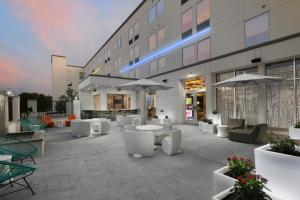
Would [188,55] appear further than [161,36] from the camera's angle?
No

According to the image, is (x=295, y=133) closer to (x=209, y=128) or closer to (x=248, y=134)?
(x=248, y=134)

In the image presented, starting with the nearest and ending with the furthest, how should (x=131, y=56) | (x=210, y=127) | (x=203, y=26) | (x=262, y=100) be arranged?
(x=262, y=100) → (x=210, y=127) → (x=203, y=26) → (x=131, y=56)

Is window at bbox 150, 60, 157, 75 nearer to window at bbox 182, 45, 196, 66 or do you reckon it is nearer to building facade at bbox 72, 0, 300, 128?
building facade at bbox 72, 0, 300, 128

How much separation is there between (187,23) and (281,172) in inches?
476

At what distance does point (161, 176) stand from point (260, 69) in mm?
7680

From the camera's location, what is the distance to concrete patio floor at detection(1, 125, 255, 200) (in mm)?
2969

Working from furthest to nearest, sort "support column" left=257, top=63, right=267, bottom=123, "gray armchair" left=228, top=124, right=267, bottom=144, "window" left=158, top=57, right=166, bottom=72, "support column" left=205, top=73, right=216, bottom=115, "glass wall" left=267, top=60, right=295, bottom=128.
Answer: "window" left=158, top=57, right=166, bottom=72 → "support column" left=205, top=73, right=216, bottom=115 → "support column" left=257, top=63, right=267, bottom=123 → "glass wall" left=267, top=60, right=295, bottom=128 → "gray armchair" left=228, top=124, right=267, bottom=144

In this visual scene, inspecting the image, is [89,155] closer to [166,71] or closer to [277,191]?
[277,191]

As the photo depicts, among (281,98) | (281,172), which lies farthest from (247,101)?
(281,172)

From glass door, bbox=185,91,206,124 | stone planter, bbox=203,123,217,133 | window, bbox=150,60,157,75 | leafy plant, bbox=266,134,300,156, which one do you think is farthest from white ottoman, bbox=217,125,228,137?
window, bbox=150,60,157,75

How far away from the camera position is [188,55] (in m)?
12.3

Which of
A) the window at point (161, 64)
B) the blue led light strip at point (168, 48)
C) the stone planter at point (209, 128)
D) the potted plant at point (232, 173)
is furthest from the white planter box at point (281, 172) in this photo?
the window at point (161, 64)

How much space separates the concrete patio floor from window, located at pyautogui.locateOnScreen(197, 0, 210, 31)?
27.5ft

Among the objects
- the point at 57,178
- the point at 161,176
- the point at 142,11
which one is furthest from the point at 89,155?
the point at 142,11
